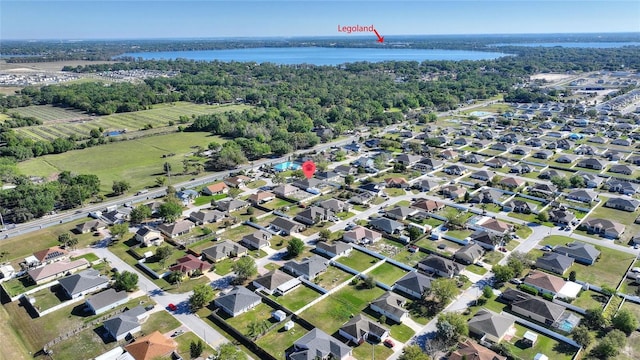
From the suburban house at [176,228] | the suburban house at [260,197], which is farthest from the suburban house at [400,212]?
the suburban house at [176,228]

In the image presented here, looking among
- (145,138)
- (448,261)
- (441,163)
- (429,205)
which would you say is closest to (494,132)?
(441,163)

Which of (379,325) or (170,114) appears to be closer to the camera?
(379,325)

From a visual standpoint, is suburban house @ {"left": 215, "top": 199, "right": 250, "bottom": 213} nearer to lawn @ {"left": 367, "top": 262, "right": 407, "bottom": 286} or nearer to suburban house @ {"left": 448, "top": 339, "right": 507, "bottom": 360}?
lawn @ {"left": 367, "top": 262, "right": 407, "bottom": 286}

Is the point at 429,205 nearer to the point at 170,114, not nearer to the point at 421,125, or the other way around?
the point at 421,125

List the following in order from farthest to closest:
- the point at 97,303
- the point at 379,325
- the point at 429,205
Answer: the point at 429,205
the point at 97,303
the point at 379,325

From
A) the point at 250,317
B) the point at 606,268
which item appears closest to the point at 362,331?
the point at 250,317

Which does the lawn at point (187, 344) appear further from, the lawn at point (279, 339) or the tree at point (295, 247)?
the tree at point (295, 247)

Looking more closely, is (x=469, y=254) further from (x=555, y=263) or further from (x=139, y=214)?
(x=139, y=214)
